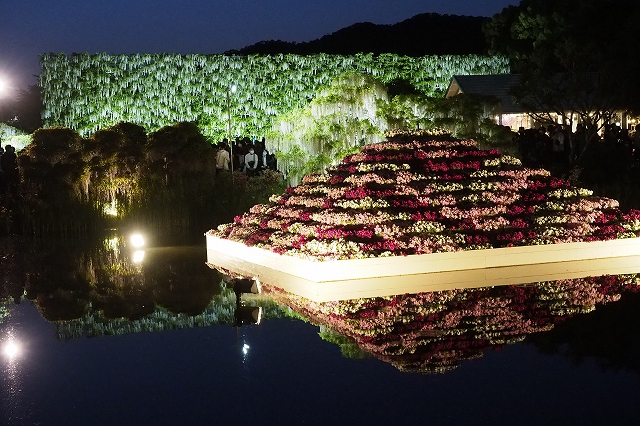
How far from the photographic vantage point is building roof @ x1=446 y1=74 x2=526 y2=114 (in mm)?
35094

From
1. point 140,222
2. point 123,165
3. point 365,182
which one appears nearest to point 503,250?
point 365,182

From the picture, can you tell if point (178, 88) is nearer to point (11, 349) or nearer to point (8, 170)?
point (8, 170)

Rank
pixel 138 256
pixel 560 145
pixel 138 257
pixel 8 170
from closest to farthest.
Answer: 1. pixel 138 257
2. pixel 138 256
3. pixel 8 170
4. pixel 560 145

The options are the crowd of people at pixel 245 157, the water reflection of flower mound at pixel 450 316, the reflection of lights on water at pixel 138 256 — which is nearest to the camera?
the water reflection of flower mound at pixel 450 316

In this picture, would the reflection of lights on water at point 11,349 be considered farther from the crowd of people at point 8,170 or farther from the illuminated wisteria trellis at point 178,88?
the illuminated wisteria trellis at point 178,88

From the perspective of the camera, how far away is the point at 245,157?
2603cm

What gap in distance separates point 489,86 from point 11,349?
29.1 m

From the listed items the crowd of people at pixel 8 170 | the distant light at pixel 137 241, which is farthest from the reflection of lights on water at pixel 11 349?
the crowd of people at pixel 8 170

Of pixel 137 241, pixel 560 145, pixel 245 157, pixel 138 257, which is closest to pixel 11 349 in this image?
pixel 138 257

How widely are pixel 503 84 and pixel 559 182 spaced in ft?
66.3

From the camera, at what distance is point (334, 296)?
1159 cm

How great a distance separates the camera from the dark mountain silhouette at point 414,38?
62.8 meters

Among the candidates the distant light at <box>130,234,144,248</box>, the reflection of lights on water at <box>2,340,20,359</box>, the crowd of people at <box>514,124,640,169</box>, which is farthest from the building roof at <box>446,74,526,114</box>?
the reflection of lights on water at <box>2,340,20,359</box>

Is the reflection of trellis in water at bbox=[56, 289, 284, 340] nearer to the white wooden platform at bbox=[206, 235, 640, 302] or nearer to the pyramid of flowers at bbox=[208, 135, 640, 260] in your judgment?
the white wooden platform at bbox=[206, 235, 640, 302]
